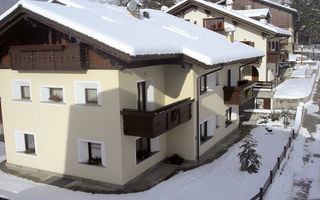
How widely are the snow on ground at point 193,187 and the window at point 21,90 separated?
3850mm

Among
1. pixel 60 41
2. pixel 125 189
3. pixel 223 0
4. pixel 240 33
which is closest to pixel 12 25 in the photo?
pixel 60 41

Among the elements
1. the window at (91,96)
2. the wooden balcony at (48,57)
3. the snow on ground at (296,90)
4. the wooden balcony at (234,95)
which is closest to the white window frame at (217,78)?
the wooden balcony at (234,95)

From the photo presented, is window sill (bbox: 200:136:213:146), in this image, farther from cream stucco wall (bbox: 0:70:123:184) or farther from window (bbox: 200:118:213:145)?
cream stucco wall (bbox: 0:70:123:184)

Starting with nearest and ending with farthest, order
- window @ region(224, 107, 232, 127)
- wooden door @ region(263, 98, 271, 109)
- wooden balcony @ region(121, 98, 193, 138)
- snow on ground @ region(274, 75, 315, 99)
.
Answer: wooden balcony @ region(121, 98, 193, 138) < window @ region(224, 107, 232, 127) < wooden door @ region(263, 98, 271, 109) < snow on ground @ region(274, 75, 315, 99)

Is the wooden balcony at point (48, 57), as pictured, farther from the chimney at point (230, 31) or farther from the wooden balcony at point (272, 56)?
the wooden balcony at point (272, 56)

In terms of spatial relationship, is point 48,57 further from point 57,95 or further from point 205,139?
point 205,139

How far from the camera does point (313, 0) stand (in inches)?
3553

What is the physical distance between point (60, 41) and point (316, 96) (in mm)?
29064

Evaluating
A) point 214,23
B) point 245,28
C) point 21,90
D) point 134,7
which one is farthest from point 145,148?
point 214,23

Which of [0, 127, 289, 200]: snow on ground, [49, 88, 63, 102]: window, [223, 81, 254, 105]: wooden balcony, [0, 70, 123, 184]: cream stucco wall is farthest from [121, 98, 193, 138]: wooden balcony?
[223, 81, 254, 105]: wooden balcony

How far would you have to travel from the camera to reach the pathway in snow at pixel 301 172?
505 inches

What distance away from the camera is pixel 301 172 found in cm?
1519

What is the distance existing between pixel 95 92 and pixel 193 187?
589cm

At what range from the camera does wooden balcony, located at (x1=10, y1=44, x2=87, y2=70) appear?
44.6 feet
